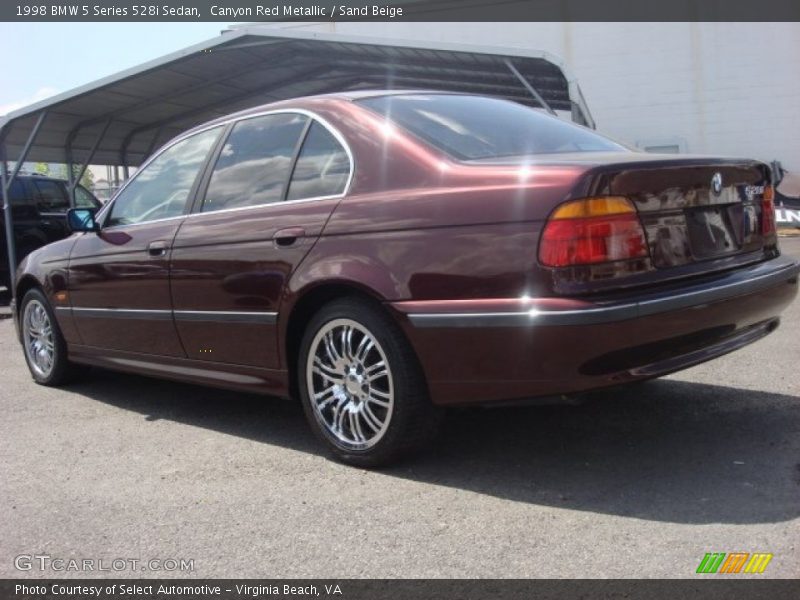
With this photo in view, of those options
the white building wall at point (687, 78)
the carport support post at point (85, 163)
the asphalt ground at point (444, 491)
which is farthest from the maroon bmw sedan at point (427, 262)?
the white building wall at point (687, 78)

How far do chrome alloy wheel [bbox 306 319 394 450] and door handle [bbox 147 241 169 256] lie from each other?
122cm

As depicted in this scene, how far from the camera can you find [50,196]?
12.3m

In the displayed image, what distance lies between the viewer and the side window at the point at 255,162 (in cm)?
386

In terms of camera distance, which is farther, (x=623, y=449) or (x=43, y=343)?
(x=43, y=343)

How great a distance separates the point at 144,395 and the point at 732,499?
3854 mm

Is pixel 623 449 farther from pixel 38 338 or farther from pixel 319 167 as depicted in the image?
pixel 38 338

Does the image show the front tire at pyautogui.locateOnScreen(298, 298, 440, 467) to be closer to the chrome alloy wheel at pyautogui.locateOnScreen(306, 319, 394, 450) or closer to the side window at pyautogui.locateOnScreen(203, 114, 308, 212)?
the chrome alloy wheel at pyautogui.locateOnScreen(306, 319, 394, 450)

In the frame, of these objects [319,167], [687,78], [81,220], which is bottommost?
[81,220]

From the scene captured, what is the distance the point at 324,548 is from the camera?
275 cm

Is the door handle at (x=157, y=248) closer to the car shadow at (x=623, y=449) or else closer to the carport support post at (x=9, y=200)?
the car shadow at (x=623, y=449)

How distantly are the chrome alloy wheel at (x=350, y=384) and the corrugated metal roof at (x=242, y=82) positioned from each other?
7789mm

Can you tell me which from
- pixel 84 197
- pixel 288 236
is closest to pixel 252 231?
pixel 288 236

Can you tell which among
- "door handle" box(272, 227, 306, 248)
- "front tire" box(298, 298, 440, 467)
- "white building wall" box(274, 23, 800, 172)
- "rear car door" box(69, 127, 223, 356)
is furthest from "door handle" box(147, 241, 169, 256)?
"white building wall" box(274, 23, 800, 172)
